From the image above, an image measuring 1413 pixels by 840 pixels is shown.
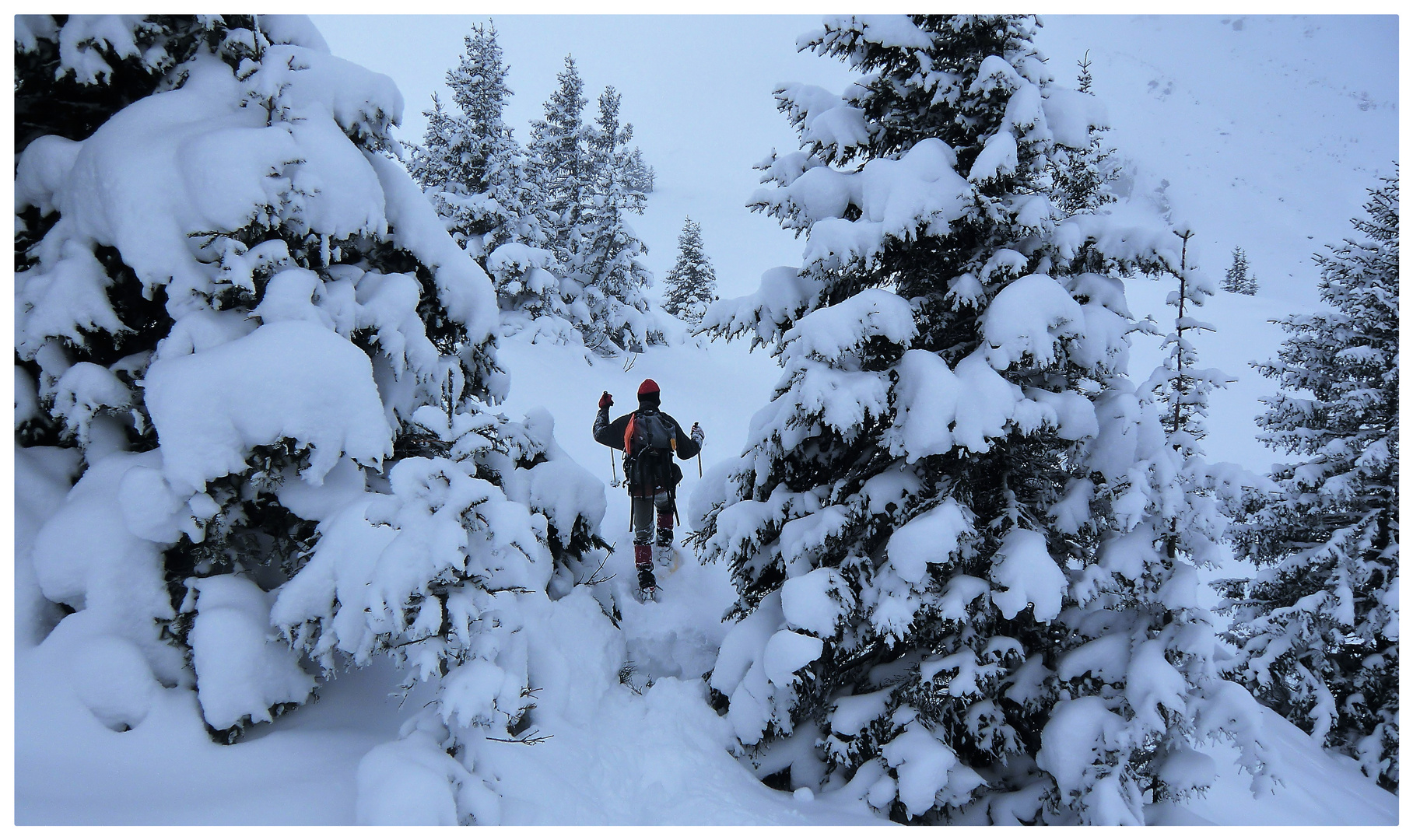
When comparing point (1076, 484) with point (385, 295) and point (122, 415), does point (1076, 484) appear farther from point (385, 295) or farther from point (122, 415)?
point (122, 415)

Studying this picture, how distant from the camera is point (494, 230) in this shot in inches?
859

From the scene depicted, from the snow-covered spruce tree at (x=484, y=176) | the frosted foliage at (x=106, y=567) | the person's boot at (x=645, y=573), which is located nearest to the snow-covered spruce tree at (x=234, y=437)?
the frosted foliage at (x=106, y=567)

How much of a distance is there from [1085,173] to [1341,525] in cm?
→ 793

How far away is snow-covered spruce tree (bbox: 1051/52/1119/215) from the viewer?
5.85 meters

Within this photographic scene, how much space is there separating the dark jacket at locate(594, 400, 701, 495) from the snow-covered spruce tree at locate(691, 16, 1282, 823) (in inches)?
71.0

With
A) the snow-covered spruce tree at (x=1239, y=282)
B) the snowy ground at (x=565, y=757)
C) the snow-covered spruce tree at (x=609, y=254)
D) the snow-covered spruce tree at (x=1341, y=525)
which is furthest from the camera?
the snow-covered spruce tree at (x=1239, y=282)

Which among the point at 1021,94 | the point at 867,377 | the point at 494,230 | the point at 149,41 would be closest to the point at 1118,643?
the point at 867,377

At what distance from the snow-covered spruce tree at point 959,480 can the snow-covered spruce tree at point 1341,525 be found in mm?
8461

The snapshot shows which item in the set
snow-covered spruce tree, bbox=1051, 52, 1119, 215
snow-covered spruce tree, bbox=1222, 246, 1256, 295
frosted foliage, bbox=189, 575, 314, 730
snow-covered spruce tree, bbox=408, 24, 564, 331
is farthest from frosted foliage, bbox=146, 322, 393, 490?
snow-covered spruce tree, bbox=1222, 246, 1256, 295

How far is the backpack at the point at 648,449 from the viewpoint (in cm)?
803

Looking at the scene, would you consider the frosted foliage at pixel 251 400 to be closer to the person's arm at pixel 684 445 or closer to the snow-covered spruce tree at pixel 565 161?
the person's arm at pixel 684 445

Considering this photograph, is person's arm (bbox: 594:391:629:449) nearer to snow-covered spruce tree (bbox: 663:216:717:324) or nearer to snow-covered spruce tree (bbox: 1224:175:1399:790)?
snow-covered spruce tree (bbox: 1224:175:1399:790)

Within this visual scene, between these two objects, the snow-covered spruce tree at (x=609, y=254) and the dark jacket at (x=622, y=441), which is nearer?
the dark jacket at (x=622, y=441)

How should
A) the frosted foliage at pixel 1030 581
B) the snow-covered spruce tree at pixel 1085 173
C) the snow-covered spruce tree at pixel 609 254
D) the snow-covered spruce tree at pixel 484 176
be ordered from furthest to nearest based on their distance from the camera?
1. the snow-covered spruce tree at pixel 609 254
2. the snow-covered spruce tree at pixel 484 176
3. the snow-covered spruce tree at pixel 1085 173
4. the frosted foliage at pixel 1030 581
